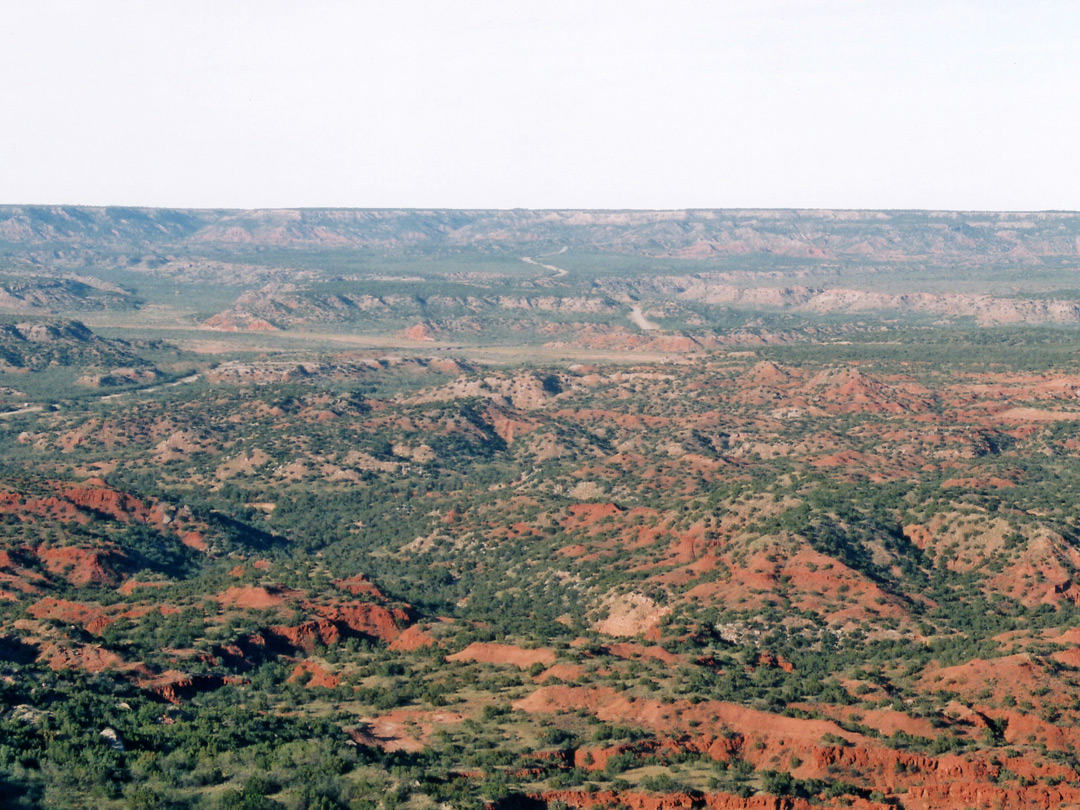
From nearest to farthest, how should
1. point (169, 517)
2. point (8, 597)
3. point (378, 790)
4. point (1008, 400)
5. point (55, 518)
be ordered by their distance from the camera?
point (378, 790), point (8, 597), point (55, 518), point (169, 517), point (1008, 400)

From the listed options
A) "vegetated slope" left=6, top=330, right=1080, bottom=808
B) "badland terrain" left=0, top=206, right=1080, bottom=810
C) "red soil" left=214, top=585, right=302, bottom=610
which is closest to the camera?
"badland terrain" left=0, top=206, right=1080, bottom=810

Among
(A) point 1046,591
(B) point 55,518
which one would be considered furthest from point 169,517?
(A) point 1046,591

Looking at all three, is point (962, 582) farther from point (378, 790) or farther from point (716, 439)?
point (716, 439)

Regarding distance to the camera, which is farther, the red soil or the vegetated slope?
the red soil

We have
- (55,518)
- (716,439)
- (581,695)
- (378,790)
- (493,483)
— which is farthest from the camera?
(716,439)

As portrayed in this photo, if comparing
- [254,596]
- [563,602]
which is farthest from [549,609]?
[254,596]

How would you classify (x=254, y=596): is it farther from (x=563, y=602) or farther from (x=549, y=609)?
(x=563, y=602)

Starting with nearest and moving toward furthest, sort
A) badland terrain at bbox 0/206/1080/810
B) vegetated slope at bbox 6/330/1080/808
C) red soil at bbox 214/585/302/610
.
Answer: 1. badland terrain at bbox 0/206/1080/810
2. vegetated slope at bbox 6/330/1080/808
3. red soil at bbox 214/585/302/610

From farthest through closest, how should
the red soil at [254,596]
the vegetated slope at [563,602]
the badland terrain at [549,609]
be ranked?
the red soil at [254,596] → the vegetated slope at [563,602] → the badland terrain at [549,609]
